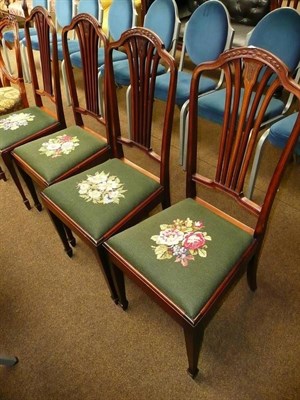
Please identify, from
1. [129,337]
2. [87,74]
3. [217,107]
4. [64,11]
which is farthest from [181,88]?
[64,11]

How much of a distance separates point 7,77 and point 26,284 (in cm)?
135

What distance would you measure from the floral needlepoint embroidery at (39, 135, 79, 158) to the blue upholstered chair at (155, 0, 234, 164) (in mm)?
642

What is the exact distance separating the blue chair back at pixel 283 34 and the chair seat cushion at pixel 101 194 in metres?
1.00

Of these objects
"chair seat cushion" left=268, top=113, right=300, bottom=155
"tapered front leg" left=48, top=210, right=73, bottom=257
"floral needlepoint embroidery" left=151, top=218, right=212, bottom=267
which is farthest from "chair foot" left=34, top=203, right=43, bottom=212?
"chair seat cushion" left=268, top=113, right=300, bottom=155

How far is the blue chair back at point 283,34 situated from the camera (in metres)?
1.44

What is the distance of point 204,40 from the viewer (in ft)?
5.95

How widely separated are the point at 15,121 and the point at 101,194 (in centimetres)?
85

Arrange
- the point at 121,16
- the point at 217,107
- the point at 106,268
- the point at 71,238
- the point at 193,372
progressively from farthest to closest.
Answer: the point at 121,16
the point at 217,107
the point at 71,238
the point at 106,268
the point at 193,372

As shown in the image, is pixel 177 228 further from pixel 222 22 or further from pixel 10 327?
pixel 222 22

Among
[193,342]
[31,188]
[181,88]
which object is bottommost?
[31,188]

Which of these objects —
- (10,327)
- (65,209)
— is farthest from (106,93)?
(10,327)

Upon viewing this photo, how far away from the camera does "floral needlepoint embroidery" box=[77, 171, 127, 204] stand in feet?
3.64

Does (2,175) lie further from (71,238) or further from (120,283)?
(120,283)

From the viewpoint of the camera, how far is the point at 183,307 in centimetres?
79
